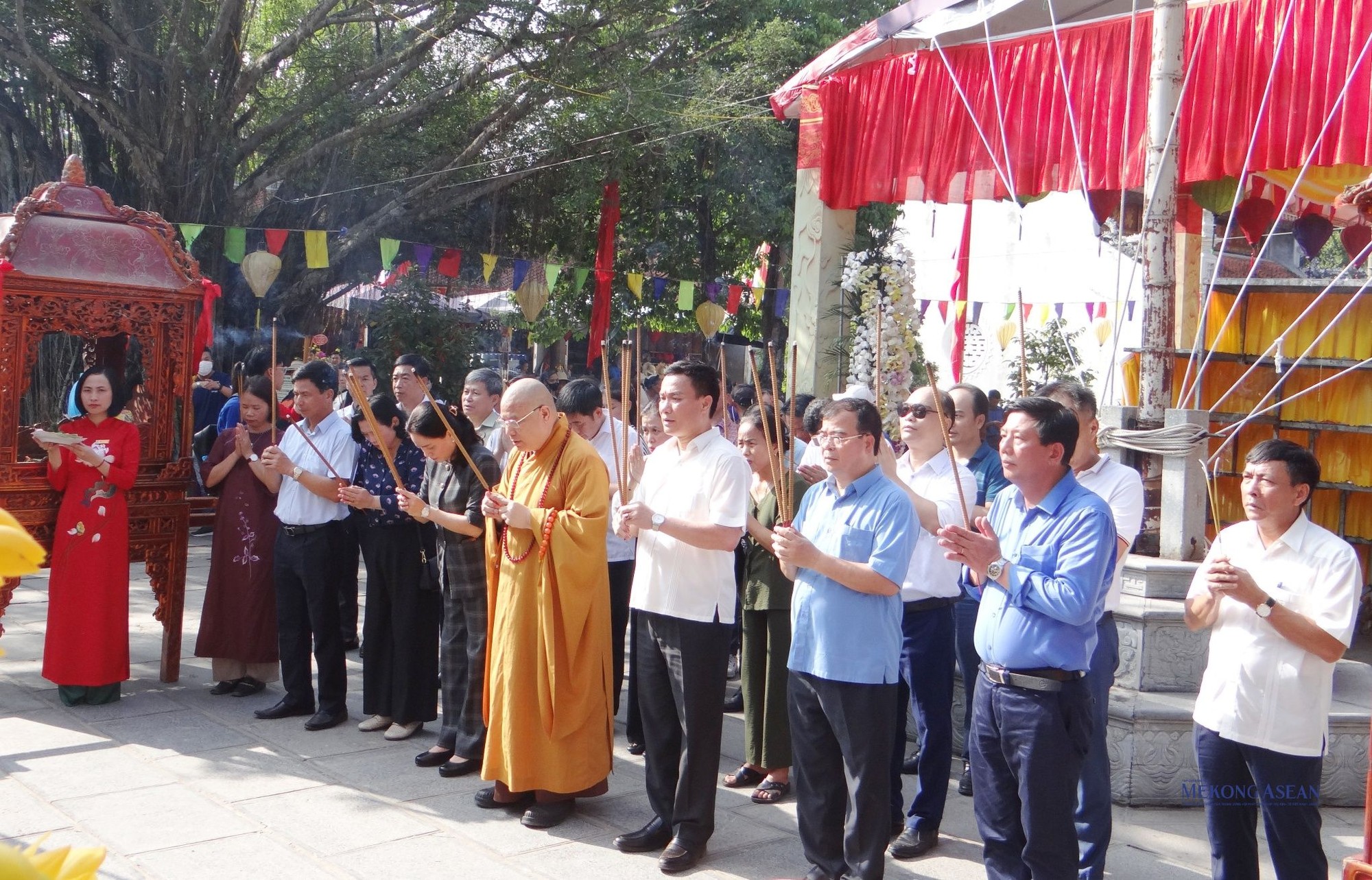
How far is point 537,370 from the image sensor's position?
17641mm

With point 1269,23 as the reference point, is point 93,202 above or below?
below

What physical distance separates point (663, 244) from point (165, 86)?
6.00m

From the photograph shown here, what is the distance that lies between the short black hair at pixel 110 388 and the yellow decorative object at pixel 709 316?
8.85 m

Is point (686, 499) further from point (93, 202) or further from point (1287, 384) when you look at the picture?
point (1287, 384)

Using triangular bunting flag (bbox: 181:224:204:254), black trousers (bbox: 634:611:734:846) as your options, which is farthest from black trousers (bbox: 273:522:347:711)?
triangular bunting flag (bbox: 181:224:204:254)

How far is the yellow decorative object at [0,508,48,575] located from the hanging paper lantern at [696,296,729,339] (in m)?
13.2

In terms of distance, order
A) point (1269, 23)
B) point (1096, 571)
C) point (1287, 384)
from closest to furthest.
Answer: point (1096, 571) < point (1269, 23) < point (1287, 384)

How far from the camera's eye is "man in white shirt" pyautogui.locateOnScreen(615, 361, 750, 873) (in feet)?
11.2

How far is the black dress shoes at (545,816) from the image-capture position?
146 inches

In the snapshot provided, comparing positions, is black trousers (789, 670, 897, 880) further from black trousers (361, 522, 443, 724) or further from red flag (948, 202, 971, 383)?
red flag (948, 202, 971, 383)

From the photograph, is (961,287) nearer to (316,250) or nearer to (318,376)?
(316,250)

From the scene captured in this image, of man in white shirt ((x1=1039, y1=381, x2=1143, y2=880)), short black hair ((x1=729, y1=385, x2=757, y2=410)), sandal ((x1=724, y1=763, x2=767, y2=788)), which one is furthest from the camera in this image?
short black hair ((x1=729, y1=385, x2=757, y2=410))

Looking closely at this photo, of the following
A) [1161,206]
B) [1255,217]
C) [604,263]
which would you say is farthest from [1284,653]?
[604,263]

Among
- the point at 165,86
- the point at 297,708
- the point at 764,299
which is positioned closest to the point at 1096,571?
the point at 297,708
